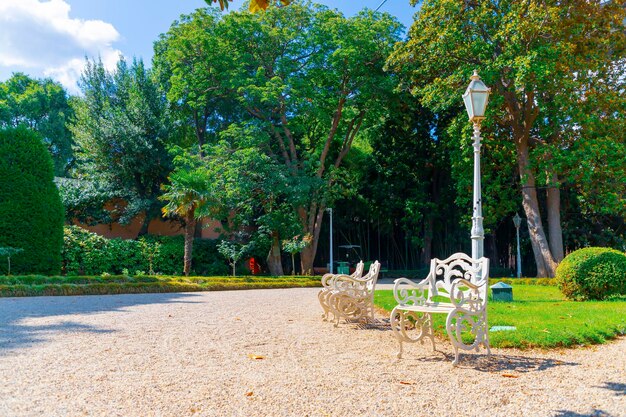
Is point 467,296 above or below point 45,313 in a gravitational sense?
above

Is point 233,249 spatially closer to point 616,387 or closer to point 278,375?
point 278,375

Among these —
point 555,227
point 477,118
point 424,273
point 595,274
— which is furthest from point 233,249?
point 477,118

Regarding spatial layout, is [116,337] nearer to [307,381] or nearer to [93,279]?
[307,381]

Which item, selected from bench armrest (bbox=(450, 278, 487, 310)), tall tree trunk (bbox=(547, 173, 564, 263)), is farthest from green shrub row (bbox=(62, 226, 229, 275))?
bench armrest (bbox=(450, 278, 487, 310))

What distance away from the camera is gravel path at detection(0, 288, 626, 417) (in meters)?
3.34

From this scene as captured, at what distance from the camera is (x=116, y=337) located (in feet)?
19.8

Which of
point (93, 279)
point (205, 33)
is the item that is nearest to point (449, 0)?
point (205, 33)

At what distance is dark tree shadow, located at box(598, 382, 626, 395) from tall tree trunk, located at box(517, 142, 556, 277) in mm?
14107

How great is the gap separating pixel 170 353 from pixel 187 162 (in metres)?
15.6

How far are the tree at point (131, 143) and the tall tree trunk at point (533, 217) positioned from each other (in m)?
14.7

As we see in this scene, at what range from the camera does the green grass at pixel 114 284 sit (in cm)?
1214

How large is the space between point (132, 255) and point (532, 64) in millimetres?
15188

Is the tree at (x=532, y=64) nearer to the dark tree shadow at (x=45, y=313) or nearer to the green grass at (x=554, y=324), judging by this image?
the green grass at (x=554, y=324)

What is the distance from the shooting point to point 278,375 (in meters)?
4.18
